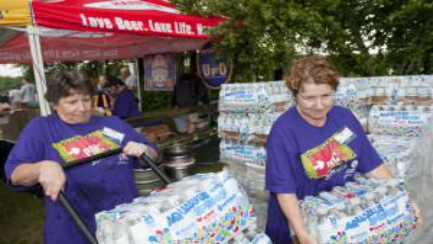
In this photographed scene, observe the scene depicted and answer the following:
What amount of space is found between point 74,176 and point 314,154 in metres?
1.45

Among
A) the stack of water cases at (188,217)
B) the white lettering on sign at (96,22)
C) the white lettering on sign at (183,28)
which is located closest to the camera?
the stack of water cases at (188,217)

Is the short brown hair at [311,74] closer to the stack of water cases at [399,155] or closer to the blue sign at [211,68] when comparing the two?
the stack of water cases at [399,155]

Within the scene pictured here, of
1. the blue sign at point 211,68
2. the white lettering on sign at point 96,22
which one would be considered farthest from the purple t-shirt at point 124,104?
the white lettering on sign at point 96,22

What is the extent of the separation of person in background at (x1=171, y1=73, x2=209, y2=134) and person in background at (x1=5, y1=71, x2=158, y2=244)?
5.77 metres

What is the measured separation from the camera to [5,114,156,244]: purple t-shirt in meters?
2.09

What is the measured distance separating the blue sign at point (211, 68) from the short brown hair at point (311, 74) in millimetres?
5978

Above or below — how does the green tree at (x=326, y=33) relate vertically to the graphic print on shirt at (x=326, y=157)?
above

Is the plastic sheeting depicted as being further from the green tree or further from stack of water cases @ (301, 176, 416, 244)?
the green tree

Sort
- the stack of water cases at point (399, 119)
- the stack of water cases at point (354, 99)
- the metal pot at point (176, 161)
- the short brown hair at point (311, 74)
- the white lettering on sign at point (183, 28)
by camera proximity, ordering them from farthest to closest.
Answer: the white lettering on sign at point (183, 28), the metal pot at point (176, 161), the stack of water cases at point (354, 99), the stack of water cases at point (399, 119), the short brown hair at point (311, 74)

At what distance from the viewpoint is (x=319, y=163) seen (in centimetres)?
185

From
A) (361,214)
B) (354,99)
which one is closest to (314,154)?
(361,214)

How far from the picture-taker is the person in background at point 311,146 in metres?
1.77

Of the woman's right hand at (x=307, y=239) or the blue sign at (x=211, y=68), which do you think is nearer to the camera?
the woman's right hand at (x=307, y=239)

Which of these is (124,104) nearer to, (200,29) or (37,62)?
(200,29)
